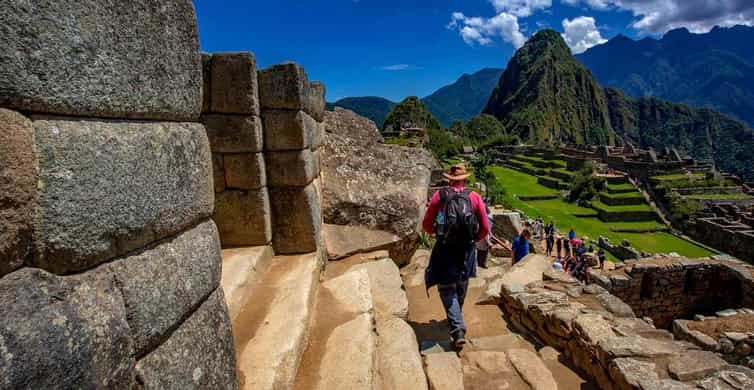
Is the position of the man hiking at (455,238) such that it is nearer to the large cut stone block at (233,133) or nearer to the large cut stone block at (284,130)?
the large cut stone block at (284,130)

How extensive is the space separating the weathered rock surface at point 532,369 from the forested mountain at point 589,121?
465ft

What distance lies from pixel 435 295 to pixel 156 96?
443 cm

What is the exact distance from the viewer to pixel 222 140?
3.93m

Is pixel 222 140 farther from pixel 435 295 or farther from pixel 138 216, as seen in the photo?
pixel 435 295

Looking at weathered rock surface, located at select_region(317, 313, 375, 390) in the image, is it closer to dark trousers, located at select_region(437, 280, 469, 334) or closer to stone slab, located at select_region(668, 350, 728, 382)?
dark trousers, located at select_region(437, 280, 469, 334)

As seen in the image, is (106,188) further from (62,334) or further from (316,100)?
(316,100)

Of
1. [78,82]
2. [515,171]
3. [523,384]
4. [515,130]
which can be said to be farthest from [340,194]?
[515,130]

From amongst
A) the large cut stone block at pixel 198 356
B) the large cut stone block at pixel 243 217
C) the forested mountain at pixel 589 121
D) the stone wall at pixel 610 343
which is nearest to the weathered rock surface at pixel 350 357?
the large cut stone block at pixel 198 356

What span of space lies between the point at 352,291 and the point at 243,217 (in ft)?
4.71

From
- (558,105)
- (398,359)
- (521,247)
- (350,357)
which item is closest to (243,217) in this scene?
(350,357)

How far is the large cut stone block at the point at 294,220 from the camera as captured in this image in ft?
14.2

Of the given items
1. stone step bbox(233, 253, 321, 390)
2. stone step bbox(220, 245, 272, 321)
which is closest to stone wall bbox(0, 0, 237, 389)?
stone step bbox(233, 253, 321, 390)

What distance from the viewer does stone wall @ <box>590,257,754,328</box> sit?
1038 centimetres

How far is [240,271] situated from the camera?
11.9ft
